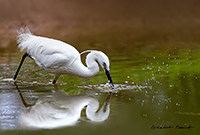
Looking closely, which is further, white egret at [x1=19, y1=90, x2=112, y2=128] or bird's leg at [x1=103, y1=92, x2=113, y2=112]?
bird's leg at [x1=103, y1=92, x2=113, y2=112]

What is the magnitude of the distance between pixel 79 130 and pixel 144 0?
13.9m

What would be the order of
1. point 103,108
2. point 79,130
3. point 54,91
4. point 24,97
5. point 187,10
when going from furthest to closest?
point 187,10 → point 54,91 → point 24,97 → point 103,108 → point 79,130

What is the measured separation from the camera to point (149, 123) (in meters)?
4.06

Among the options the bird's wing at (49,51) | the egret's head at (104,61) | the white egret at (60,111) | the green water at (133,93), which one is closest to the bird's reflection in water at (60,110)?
the white egret at (60,111)

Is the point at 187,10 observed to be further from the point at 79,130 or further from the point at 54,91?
the point at 79,130

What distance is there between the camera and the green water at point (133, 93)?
3.94 metres

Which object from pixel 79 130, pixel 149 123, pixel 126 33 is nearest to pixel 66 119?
pixel 79 130

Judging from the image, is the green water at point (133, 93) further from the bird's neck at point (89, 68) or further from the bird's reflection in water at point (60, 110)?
the bird's neck at point (89, 68)

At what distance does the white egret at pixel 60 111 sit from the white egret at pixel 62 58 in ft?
1.50

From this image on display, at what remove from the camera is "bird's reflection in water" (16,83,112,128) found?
13.7ft

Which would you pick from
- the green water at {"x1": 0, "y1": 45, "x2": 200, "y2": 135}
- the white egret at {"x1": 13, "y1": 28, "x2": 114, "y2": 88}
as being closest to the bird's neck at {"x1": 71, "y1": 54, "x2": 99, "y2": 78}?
the white egret at {"x1": 13, "y1": 28, "x2": 114, "y2": 88}

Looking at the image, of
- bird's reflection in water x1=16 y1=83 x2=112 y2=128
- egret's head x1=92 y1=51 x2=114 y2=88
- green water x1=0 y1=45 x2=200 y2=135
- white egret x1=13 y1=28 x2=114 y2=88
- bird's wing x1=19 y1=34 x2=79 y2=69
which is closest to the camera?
green water x1=0 y1=45 x2=200 y2=135

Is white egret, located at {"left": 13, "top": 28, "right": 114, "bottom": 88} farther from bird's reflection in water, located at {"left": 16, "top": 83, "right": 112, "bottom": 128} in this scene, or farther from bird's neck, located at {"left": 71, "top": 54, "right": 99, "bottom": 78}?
bird's reflection in water, located at {"left": 16, "top": 83, "right": 112, "bottom": 128}

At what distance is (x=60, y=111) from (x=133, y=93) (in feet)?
4.36
